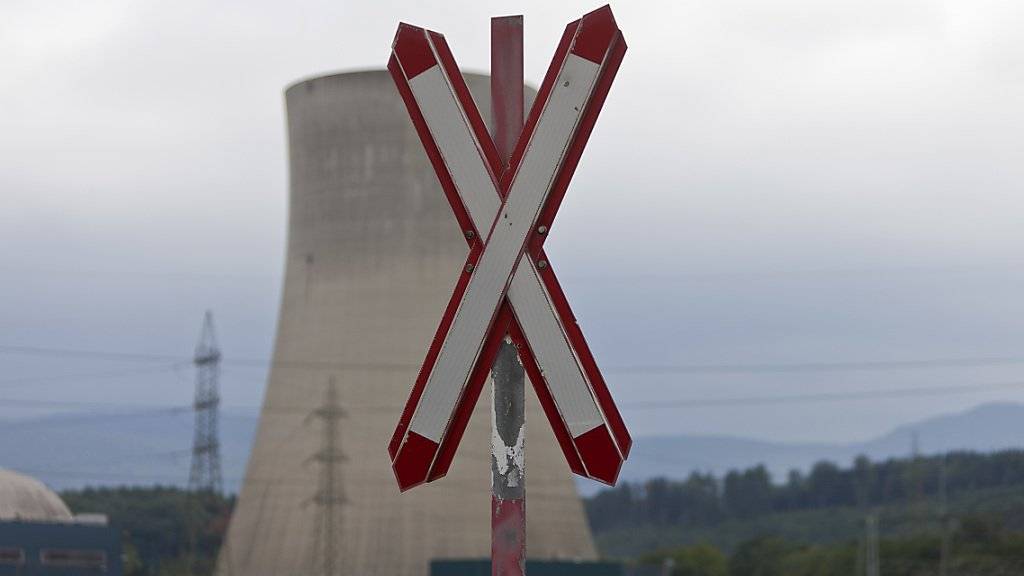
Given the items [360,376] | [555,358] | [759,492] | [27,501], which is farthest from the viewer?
[759,492]

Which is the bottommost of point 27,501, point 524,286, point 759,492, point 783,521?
point 524,286

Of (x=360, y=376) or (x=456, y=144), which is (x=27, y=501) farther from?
(x=456, y=144)

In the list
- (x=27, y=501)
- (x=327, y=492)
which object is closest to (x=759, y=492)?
(x=27, y=501)

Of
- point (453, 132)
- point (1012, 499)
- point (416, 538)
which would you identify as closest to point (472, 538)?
point (416, 538)

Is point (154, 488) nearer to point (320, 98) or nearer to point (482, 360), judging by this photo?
point (320, 98)

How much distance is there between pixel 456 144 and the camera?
2.06 meters

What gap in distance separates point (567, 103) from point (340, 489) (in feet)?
73.3

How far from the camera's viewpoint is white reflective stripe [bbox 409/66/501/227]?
2.03m

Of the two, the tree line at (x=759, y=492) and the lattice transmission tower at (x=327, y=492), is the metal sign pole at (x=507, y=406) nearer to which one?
the lattice transmission tower at (x=327, y=492)

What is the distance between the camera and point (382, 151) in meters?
24.0

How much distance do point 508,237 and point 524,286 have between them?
0.21 feet

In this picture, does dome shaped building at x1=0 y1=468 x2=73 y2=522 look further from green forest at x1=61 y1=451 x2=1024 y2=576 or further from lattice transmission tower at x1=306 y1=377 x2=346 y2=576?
lattice transmission tower at x1=306 y1=377 x2=346 y2=576

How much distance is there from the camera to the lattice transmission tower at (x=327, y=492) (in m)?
23.7

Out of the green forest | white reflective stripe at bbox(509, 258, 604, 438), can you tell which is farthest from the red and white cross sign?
the green forest
